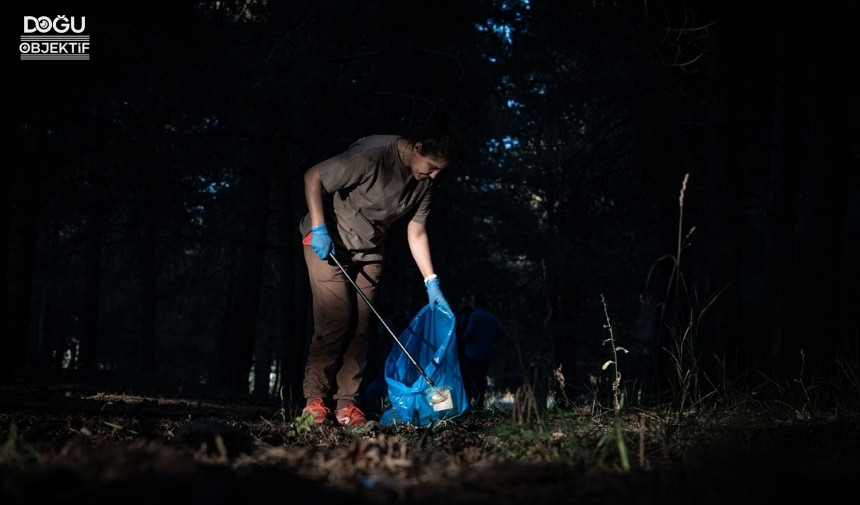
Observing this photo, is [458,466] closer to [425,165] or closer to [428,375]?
[425,165]

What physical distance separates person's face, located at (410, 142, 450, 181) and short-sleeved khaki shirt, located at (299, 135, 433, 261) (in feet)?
0.63

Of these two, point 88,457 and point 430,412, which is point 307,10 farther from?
point 88,457

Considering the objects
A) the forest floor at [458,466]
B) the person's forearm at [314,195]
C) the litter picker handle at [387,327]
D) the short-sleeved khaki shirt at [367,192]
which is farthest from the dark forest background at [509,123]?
the person's forearm at [314,195]

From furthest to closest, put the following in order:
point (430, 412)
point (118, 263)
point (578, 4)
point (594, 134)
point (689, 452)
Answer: point (118, 263) < point (594, 134) < point (578, 4) < point (430, 412) < point (689, 452)

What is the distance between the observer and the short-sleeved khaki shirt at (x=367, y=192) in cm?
482

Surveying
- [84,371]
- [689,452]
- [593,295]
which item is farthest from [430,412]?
[593,295]

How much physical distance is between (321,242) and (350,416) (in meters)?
1.15

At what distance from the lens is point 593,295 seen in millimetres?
23266

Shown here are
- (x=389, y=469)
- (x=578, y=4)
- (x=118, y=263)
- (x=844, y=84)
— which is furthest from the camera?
(x=118, y=263)

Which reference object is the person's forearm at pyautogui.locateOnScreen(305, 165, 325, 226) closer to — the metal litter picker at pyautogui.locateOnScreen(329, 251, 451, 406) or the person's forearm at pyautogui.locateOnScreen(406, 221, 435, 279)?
the metal litter picker at pyautogui.locateOnScreen(329, 251, 451, 406)

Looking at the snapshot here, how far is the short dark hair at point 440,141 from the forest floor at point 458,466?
5.56 feet

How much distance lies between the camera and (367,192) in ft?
16.3

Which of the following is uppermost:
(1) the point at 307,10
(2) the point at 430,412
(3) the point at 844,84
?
(1) the point at 307,10

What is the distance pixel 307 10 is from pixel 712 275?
599cm
